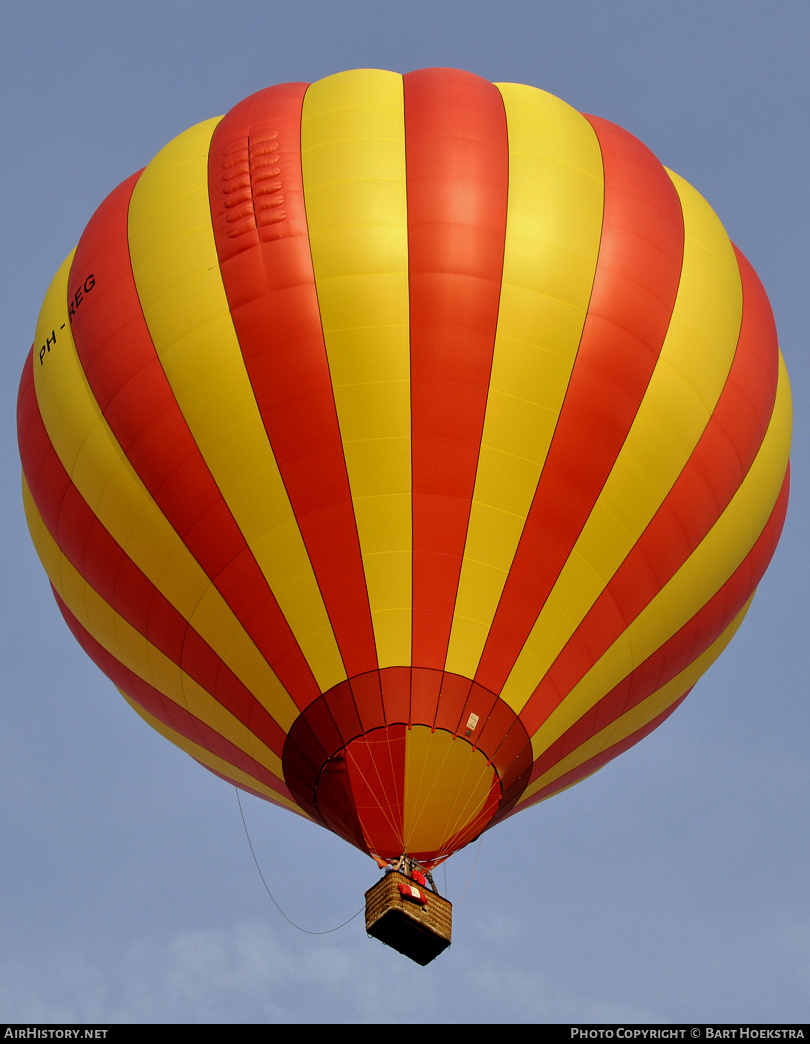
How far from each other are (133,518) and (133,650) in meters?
1.60

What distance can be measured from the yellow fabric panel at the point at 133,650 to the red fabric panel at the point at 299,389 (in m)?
1.69

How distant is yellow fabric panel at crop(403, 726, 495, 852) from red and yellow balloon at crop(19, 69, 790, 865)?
0.08ft

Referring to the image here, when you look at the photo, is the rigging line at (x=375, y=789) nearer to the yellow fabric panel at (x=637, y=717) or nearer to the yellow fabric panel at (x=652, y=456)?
the yellow fabric panel at (x=652, y=456)

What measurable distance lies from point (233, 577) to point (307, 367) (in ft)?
7.09

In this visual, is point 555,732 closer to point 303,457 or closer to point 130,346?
point 303,457

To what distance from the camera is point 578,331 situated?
14.9 m

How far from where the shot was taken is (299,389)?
14.6 metres

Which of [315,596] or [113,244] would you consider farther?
[113,244]

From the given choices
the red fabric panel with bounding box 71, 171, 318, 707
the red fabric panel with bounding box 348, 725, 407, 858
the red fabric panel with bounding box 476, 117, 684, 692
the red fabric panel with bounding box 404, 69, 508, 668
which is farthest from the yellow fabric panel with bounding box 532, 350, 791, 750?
the red fabric panel with bounding box 71, 171, 318, 707

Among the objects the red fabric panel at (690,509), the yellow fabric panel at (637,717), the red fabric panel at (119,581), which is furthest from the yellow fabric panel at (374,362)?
the yellow fabric panel at (637,717)

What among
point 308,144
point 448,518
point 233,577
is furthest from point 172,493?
point 308,144

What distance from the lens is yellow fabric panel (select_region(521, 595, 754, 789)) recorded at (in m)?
15.7

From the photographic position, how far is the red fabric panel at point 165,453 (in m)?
14.6

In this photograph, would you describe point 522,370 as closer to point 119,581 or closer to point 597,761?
point 119,581
